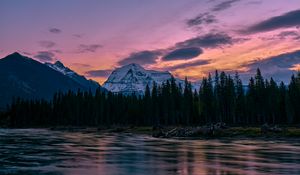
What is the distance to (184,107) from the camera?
125 metres

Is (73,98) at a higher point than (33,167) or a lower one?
higher

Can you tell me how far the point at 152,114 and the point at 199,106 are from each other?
66.4ft

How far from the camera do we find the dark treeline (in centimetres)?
11025

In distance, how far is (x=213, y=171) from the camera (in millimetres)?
23938

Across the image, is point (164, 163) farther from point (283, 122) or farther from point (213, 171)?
point (283, 122)

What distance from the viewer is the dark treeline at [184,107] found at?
110250mm

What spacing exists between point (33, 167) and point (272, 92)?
9671 cm

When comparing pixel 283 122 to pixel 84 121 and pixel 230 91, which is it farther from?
pixel 84 121

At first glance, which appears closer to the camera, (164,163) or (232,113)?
(164,163)

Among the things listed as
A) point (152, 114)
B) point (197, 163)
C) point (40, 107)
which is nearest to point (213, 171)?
point (197, 163)

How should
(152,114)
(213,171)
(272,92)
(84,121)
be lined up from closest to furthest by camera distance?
(213,171), (272,92), (152,114), (84,121)

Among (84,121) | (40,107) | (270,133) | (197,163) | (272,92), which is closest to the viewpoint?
(197,163)

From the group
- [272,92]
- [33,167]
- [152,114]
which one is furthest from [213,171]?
[152,114]

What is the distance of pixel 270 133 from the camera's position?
68625mm
